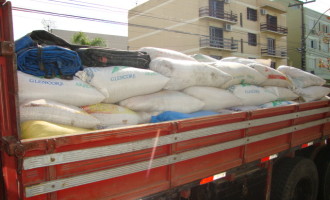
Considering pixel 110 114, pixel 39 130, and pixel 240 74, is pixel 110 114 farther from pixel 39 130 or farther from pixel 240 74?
pixel 240 74

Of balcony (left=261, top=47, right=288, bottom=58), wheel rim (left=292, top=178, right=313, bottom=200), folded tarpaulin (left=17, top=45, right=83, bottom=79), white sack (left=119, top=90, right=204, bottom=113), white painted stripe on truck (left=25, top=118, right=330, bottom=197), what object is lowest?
wheel rim (left=292, top=178, right=313, bottom=200)

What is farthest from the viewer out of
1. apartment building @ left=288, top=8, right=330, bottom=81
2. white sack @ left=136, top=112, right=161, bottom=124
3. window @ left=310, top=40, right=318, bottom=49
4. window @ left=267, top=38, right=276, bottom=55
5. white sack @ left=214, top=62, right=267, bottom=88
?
window @ left=310, top=40, right=318, bottom=49

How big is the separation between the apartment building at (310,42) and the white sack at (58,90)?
33.9 m

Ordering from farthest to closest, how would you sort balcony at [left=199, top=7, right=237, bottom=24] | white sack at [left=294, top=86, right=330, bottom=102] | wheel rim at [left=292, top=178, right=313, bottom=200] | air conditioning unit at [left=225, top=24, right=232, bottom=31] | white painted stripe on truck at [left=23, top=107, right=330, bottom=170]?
air conditioning unit at [left=225, top=24, right=232, bottom=31]
balcony at [left=199, top=7, right=237, bottom=24]
white sack at [left=294, top=86, right=330, bottom=102]
wheel rim at [left=292, top=178, right=313, bottom=200]
white painted stripe on truck at [left=23, top=107, right=330, bottom=170]

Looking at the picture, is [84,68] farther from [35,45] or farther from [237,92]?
[237,92]

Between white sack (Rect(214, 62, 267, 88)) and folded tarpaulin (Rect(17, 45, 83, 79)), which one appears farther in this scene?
white sack (Rect(214, 62, 267, 88))

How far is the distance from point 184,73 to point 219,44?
2173 centimetres

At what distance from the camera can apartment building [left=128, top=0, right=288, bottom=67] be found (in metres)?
23.2

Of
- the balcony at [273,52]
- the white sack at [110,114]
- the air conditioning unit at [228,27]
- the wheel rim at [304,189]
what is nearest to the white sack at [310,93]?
the wheel rim at [304,189]

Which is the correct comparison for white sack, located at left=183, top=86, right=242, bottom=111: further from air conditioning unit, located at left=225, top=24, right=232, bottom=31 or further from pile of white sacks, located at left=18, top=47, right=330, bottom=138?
air conditioning unit, located at left=225, top=24, right=232, bottom=31

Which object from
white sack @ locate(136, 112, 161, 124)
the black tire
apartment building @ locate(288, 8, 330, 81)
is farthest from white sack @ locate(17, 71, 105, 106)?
apartment building @ locate(288, 8, 330, 81)

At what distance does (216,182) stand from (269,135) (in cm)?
79

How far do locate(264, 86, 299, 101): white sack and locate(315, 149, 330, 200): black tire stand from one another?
87cm

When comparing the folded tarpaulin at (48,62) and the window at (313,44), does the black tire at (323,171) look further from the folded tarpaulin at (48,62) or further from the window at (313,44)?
the window at (313,44)
